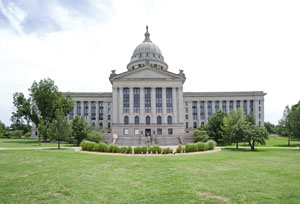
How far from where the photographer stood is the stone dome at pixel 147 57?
80.7m

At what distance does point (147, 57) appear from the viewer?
81.8 meters

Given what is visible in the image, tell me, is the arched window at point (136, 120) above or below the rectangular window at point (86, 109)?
below

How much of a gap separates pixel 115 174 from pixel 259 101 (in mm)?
82080

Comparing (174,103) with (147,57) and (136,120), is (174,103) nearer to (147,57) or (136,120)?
(136,120)

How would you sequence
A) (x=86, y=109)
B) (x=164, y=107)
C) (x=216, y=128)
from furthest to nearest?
(x=86, y=109) < (x=164, y=107) < (x=216, y=128)

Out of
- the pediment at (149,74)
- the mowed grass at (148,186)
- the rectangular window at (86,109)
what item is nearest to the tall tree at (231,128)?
the mowed grass at (148,186)

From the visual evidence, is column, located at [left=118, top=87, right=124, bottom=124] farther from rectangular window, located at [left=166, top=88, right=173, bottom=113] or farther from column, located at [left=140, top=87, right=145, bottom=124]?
rectangular window, located at [left=166, top=88, right=173, bottom=113]

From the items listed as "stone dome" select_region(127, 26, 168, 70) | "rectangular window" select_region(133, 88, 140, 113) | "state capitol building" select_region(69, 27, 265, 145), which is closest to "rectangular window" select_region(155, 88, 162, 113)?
"state capitol building" select_region(69, 27, 265, 145)

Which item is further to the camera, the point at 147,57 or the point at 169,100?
the point at 147,57

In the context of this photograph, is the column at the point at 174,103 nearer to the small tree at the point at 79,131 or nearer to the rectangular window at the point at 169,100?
the rectangular window at the point at 169,100

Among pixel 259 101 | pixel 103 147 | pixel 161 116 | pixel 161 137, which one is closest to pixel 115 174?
pixel 103 147

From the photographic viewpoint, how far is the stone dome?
80.7 m

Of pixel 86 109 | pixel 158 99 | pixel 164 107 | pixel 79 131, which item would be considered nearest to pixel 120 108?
pixel 158 99

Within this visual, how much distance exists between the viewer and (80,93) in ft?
262
